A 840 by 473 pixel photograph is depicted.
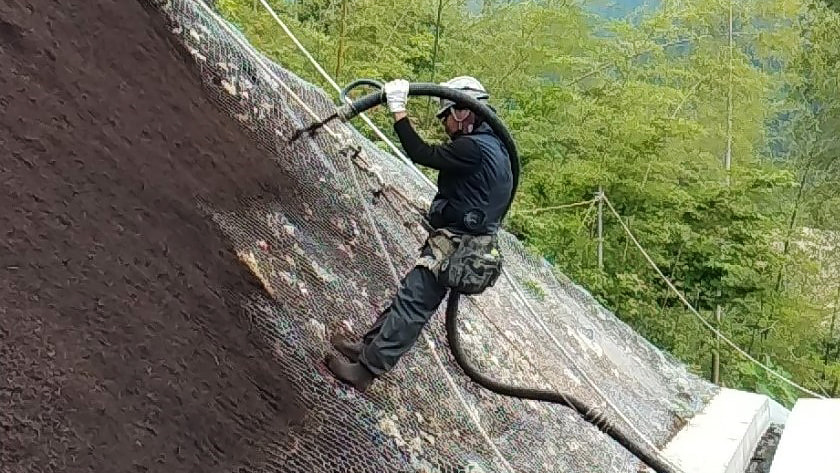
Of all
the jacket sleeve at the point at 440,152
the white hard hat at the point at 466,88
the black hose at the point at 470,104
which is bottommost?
the jacket sleeve at the point at 440,152

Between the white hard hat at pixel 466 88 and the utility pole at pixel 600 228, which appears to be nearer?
the white hard hat at pixel 466 88

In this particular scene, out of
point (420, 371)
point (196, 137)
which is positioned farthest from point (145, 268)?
point (420, 371)

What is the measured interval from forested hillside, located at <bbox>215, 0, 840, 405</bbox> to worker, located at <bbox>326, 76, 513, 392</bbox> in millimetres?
6655

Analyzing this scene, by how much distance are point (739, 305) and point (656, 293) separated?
1555 millimetres

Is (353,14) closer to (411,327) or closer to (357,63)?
(357,63)

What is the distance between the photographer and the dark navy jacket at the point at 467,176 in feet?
13.4

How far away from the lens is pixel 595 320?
9055 mm

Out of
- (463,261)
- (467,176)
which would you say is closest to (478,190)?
(467,176)

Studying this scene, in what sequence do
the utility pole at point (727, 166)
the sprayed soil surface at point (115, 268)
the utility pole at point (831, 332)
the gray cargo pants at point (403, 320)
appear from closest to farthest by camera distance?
the sprayed soil surface at point (115, 268) < the gray cargo pants at point (403, 320) < the utility pole at point (727, 166) < the utility pole at point (831, 332)

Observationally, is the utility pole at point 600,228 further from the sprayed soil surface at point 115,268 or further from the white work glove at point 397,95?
the white work glove at point 397,95

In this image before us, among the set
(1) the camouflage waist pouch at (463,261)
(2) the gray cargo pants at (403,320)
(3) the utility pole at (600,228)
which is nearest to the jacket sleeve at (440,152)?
(1) the camouflage waist pouch at (463,261)

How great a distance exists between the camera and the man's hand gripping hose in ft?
13.6

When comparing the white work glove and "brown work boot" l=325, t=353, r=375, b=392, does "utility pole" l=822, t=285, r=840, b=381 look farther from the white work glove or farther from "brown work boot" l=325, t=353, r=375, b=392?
the white work glove

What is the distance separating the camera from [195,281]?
13.0ft
